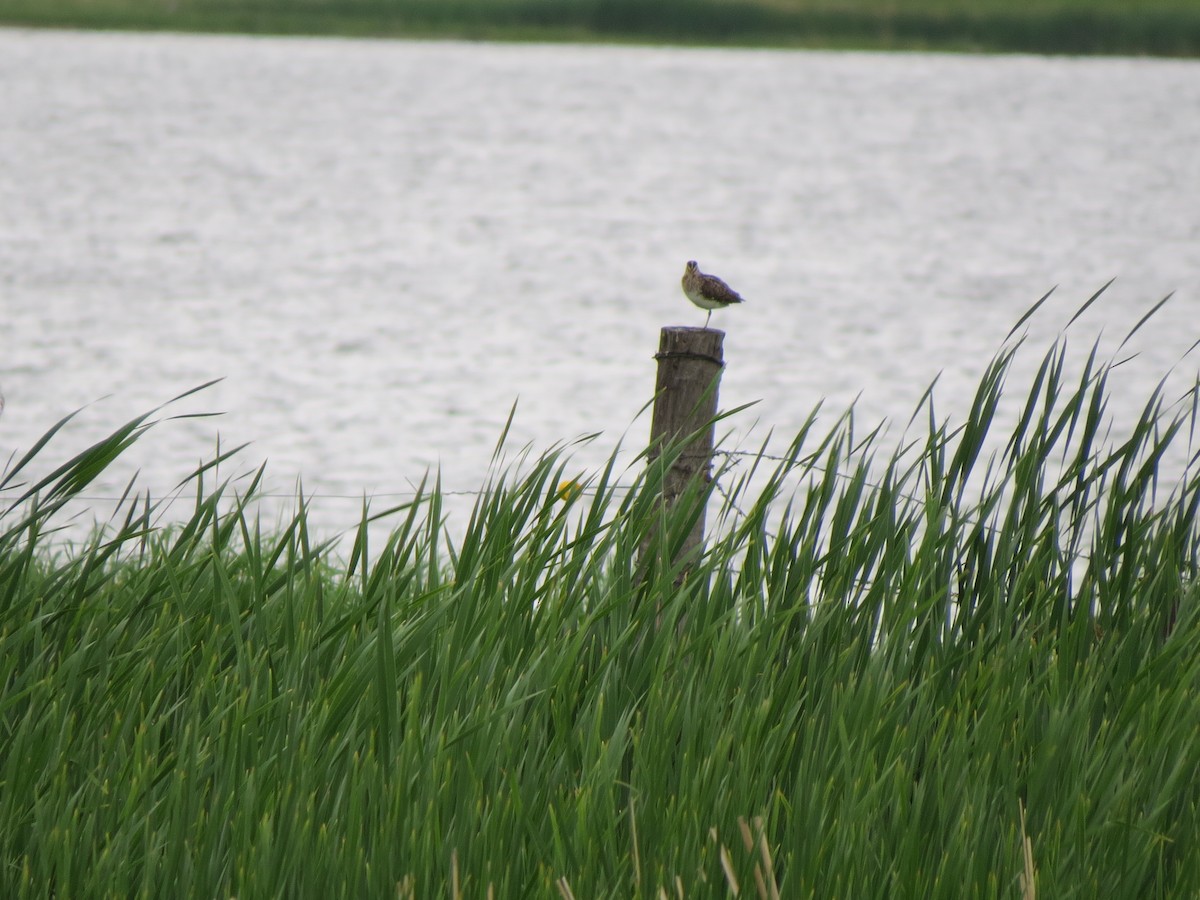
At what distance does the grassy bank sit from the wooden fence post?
35212 mm

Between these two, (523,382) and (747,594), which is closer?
(747,594)

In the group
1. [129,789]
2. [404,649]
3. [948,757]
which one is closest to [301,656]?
[404,649]

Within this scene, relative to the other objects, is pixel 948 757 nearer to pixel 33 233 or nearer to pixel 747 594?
pixel 747 594

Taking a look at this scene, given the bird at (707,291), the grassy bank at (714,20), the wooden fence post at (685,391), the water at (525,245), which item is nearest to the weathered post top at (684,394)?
the wooden fence post at (685,391)

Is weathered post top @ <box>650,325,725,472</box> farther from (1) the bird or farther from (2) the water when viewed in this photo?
(2) the water

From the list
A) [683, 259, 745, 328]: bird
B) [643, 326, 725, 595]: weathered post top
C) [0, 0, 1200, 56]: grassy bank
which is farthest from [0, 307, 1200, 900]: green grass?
[0, 0, 1200, 56]: grassy bank

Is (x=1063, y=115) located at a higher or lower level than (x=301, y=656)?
higher

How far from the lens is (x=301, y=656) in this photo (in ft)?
8.07

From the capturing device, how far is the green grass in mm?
2064

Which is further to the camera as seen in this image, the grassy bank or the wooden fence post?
the grassy bank

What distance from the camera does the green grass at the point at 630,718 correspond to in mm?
2064

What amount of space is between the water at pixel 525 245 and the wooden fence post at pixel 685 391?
198 inches

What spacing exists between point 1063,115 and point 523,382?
26.5 m

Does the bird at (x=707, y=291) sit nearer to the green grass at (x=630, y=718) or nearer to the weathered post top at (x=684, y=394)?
the weathered post top at (x=684, y=394)
